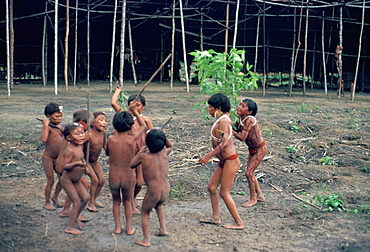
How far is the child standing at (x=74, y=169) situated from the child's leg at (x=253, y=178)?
185 cm

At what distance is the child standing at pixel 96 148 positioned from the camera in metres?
4.41

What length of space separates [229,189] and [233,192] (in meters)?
1.14

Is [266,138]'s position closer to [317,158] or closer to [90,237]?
[317,158]

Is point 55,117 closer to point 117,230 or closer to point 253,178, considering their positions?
point 117,230

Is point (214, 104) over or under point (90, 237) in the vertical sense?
over

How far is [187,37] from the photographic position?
2036cm

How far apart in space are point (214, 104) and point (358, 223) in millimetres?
1836

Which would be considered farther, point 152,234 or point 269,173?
point 269,173

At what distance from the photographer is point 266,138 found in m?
8.22

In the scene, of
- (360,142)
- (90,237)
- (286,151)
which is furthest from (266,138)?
(90,237)

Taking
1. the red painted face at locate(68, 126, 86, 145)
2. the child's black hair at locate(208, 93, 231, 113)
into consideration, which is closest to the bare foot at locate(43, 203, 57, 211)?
the red painted face at locate(68, 126, 86, 145)

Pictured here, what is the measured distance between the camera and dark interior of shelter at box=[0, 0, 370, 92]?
60.1 feet

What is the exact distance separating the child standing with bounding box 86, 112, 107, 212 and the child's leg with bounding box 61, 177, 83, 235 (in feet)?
1.42

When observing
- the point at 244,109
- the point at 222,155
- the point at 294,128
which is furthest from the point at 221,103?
the point at 294,128
